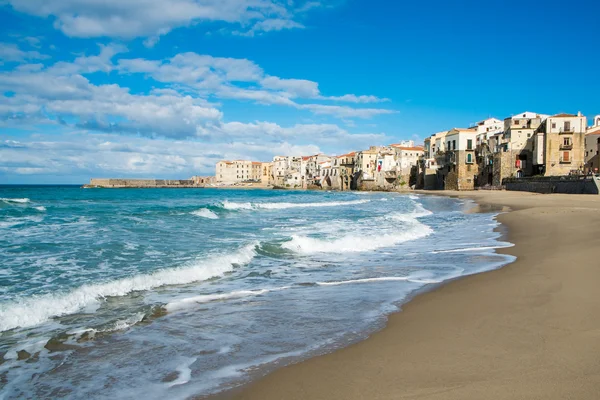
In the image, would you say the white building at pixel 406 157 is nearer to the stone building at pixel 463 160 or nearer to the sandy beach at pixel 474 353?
the stone building at pixel 463 160

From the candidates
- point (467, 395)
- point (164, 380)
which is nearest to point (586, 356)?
point (467, 395)

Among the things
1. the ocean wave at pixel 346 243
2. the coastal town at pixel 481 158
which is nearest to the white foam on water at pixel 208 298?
the ocean wave at pixel 346 243

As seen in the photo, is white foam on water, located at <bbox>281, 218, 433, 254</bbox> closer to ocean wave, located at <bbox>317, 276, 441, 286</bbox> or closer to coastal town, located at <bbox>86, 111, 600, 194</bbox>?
ocean wave, located at <bbox>317, 276, 441, 286</bbox>

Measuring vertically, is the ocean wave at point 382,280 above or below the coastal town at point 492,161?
below

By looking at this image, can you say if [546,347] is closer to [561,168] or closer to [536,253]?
[536,253]

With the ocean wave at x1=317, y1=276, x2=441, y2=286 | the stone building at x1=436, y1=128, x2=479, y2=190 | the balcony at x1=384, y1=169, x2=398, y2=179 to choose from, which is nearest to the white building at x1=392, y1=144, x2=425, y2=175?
the balcony at x1=384, y1=169, x2=398, y2=179

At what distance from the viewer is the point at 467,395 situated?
3311 mm

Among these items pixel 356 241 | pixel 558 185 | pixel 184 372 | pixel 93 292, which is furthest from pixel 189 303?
pixel 558 185

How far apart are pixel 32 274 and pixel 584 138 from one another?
57.7 metres

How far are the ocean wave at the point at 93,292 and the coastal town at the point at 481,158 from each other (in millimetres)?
39528

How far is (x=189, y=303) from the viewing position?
702cm

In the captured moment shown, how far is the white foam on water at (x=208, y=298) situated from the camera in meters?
6.80

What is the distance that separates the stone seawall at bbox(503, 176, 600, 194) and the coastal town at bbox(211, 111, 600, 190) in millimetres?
1569

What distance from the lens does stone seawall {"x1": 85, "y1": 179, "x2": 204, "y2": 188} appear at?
152500mm
